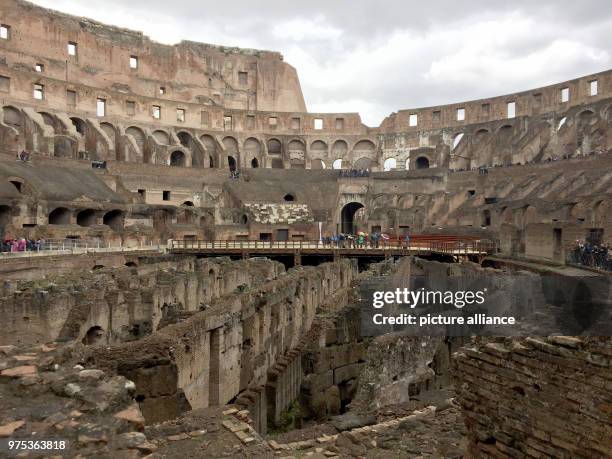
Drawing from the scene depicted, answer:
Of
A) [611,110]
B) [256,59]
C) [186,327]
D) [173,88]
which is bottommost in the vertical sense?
[186,327]

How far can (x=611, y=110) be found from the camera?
41.5m

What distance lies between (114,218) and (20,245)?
13.4 metres

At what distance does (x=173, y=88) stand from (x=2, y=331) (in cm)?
5602

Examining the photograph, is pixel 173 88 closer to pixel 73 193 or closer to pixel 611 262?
pixel 73 193

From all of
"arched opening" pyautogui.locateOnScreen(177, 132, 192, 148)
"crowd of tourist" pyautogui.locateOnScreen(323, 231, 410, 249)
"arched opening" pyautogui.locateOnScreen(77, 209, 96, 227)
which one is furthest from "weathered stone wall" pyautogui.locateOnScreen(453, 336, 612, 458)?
"arched opening" pyautogui.locateOnScreen(177, 132, 192, 148)

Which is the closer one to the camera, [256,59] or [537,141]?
[537,141]

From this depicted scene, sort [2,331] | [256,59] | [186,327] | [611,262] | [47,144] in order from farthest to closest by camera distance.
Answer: [256,59], [47,144], [611,262], [2,331], [186,327]

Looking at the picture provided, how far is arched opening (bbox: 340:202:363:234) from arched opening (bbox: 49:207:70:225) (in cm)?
2457

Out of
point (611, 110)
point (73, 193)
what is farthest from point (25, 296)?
point (611, 110)

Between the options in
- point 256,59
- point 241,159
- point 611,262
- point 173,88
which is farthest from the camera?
point 256,59

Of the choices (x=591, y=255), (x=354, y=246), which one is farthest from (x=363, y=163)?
(x=591, y=255)

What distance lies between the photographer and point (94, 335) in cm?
1066

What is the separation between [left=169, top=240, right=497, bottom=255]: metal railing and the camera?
93.5ft

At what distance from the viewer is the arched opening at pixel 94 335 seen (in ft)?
34.1
